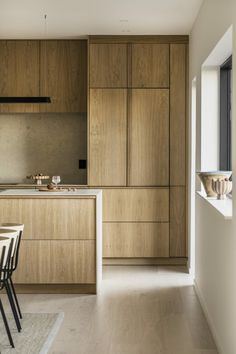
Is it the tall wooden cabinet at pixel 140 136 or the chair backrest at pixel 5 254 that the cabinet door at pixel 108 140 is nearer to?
the tall wooden cabinet at pixel 140 136

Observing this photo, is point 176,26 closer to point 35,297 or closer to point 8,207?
point 8,207

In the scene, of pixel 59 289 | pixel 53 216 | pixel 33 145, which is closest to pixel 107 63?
pixel 33 145

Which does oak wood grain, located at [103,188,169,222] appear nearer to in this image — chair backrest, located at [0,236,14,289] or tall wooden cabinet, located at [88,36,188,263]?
tall wooden cabinet, located at [88,36,188,263]

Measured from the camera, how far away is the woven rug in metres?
3.82

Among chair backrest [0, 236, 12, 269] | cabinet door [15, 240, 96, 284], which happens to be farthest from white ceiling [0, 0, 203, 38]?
chair backrest [0, 236, 12, 269]

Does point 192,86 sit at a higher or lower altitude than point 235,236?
higher

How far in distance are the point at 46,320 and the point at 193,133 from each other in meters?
2.71

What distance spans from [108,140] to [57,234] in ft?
5.69

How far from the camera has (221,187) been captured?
4074 mm

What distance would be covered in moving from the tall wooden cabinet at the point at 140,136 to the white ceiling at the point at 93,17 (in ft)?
0.97

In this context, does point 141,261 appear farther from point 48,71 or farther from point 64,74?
point 48,71

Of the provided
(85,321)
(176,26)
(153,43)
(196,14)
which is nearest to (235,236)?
(85,321)

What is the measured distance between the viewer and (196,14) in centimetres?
563

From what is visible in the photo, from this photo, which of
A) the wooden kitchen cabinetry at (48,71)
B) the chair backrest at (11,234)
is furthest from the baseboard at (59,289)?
the wooden kitchen cabinetry at (48,71)
